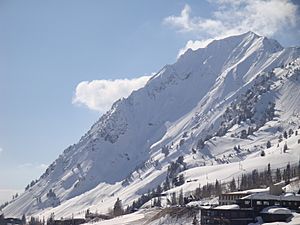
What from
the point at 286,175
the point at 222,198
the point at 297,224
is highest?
the point at 286,175

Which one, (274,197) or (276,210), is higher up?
(274,197)

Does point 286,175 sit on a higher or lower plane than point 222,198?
higher

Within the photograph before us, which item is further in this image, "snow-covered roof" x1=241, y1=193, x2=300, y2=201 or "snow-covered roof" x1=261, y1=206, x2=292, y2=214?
"snow-covered roof" x1=241, y1=193, x2=300, y2=201

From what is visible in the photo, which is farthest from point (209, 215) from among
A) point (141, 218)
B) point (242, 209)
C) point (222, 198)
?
point (141, 218)

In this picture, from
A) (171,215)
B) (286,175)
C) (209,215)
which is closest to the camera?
(209,215)

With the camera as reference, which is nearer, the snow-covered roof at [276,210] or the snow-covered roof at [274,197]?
the snow-covered roof at [276,210]

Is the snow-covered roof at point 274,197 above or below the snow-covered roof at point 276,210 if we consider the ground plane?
above

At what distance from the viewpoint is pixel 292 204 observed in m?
101

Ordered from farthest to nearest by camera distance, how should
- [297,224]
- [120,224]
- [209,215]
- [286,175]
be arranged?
[286,175], [120,224], [209,215], [297,224]

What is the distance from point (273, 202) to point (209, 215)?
11832 mm

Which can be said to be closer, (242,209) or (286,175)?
(242,209)

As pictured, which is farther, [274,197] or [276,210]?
[274,197]

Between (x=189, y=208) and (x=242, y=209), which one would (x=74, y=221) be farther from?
(x=242, y=209)

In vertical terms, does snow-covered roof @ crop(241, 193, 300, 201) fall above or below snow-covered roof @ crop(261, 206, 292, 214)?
above
